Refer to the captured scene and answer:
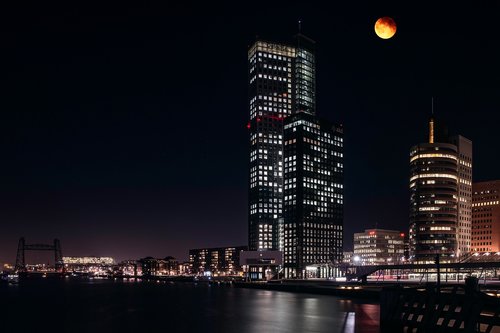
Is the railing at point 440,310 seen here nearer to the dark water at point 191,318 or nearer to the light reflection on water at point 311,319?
the light reflection on water at point 311,319

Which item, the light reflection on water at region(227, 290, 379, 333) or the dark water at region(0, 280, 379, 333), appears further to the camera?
the dark water at region(0, 280, 379, 333)

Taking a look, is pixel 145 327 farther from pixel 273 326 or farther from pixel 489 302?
pixel 489 302

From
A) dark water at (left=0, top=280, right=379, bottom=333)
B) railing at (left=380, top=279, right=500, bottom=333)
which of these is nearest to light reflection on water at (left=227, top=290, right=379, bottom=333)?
dark water at (left=0, top=280, right=379, bottom=333)

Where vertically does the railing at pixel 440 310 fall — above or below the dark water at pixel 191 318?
above

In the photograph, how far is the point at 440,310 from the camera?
4756 cm

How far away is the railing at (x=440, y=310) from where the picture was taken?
40.6 meters

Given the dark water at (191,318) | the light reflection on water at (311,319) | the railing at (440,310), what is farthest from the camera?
the dark water at (191,318)

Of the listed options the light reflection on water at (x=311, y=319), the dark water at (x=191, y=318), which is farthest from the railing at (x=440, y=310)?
the dark water at (x=191, y=318)

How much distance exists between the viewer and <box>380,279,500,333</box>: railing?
40625 millimetres

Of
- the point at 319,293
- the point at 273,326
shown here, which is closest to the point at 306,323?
the point at 273,326

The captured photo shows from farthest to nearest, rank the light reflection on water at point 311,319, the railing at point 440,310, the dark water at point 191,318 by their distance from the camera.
Answer: the dark water at point 191,318 → the light reflection on water at point 311,319 → the railing at point 440,310

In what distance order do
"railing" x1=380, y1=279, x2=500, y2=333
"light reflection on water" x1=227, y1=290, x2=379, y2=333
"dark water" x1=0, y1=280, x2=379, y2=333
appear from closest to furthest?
"railing" x1=380, y1=279, x2=500, y2=333 < "light reflection on water" x1=227, y1=290, x2=379, y2=333 < "dark water" x1=0, y1=280, x2=379, y2=333

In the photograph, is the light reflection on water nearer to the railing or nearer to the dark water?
the dark water

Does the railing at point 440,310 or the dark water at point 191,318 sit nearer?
the railing at point 440,310
